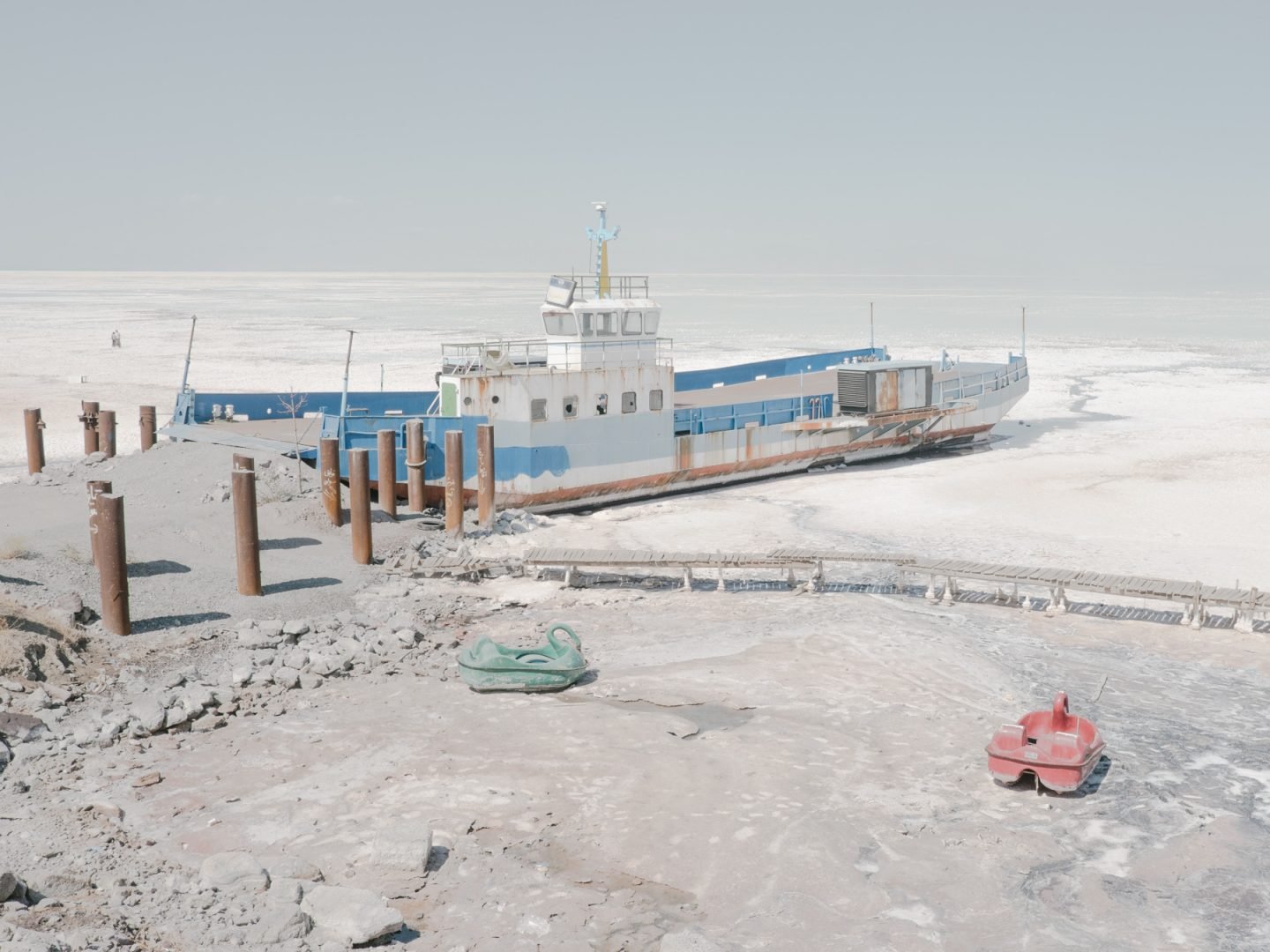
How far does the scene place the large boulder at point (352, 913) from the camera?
9305mm

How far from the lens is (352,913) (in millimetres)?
9453

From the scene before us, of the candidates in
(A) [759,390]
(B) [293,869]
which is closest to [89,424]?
(A) [759,390]

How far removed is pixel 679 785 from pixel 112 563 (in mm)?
8275

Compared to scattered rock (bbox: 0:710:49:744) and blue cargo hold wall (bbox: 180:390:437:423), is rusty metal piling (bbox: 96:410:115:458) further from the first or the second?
scattered rock (bbox: 0:710:49:744)

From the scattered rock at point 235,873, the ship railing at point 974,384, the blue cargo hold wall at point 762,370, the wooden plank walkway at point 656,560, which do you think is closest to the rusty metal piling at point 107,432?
the wooden plank walkway at point 656,560

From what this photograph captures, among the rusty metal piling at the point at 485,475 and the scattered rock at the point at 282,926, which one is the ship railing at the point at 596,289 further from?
the scattered rock at the point at 282,926

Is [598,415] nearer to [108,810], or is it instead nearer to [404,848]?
[108,810]

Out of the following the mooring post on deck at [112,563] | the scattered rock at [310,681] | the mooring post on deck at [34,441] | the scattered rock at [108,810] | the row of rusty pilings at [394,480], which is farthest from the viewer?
the mooring post on deck at [34,441]

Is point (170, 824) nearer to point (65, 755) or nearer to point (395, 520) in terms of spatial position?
point (65, 755)

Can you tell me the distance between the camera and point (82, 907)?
9633 millimetres

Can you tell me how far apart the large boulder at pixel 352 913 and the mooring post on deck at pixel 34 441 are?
66.2 ft

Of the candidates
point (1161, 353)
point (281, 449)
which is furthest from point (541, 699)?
point (1161, 353)

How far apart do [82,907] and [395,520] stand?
47.1 ft

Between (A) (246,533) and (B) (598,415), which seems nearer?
(A) (246,533)
